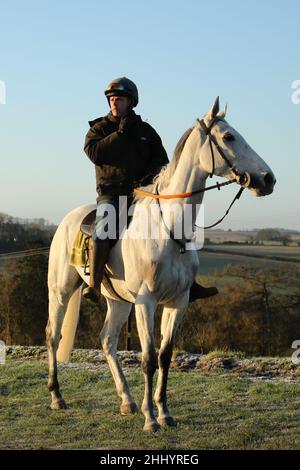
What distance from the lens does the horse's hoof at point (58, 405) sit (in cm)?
796

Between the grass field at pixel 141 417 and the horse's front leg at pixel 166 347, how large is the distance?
0.77ft

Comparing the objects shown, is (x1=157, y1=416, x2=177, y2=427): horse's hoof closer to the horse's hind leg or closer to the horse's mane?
the horse's hind leg

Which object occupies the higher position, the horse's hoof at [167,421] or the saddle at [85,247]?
the saddle at [85,247]

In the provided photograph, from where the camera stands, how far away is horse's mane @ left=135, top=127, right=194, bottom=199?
6.72m

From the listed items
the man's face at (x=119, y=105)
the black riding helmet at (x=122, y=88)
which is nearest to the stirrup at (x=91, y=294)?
the man's face at (x=119, y=105)

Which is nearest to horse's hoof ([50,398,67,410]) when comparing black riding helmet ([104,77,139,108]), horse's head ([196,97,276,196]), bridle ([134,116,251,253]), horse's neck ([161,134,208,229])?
bridle ([134,116,251,253])

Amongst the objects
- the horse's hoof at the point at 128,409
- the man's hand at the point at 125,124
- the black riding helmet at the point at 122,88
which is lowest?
the horse's hoof at the point at 128,409

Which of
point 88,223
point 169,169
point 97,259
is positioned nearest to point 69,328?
point 88,223

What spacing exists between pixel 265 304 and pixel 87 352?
12.3 meters

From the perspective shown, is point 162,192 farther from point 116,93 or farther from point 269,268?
point 269,268

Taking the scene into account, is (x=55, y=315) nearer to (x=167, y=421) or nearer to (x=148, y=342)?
(x=148, y=342)

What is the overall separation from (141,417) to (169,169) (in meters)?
2.61

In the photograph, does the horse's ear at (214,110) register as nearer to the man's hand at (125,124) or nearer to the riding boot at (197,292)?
the man's hand at (125,124)

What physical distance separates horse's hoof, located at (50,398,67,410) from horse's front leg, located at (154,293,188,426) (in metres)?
1.45
